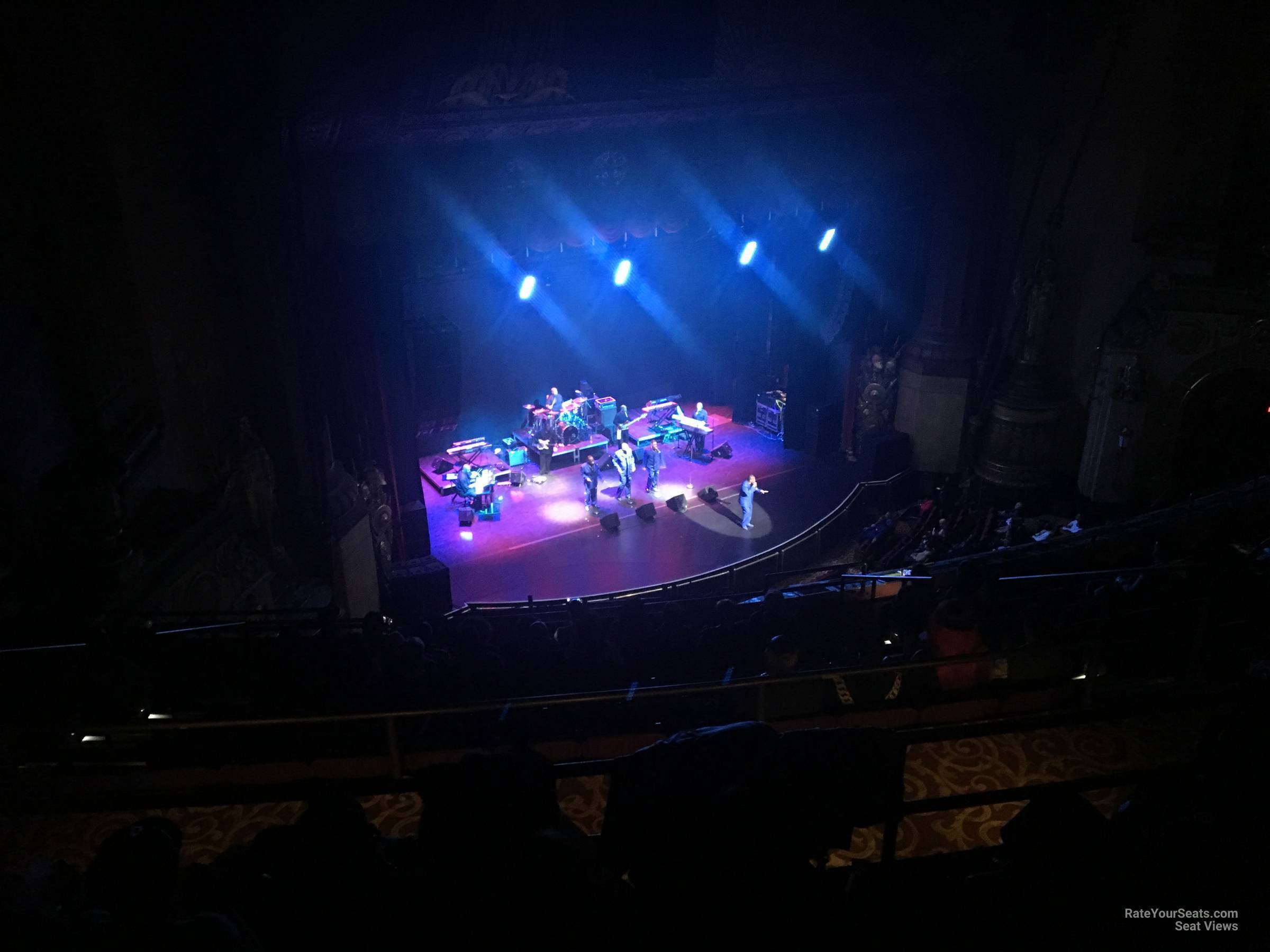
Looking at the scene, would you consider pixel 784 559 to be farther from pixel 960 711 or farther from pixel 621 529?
pixel 960 711

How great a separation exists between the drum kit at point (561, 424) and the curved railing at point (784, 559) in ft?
18.3

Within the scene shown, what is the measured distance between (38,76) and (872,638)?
7095 mm

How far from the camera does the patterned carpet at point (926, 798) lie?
3.62 meters

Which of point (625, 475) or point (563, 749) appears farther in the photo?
point (625, 475)

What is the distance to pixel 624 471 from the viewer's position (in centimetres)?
1495

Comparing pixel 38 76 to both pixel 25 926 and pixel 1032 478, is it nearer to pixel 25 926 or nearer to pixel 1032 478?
pixel 25 926

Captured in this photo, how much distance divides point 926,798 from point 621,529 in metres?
10.3

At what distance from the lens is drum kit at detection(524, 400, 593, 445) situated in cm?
1702

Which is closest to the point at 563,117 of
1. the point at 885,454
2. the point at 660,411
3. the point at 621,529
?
the point at 621,529

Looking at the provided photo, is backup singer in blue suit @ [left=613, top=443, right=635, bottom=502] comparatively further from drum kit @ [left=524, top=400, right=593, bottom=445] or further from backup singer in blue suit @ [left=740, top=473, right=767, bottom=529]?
backup singer in blue suit @ [left=740, top=473, right=767, bottom=529]

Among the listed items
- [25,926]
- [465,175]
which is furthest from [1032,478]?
[25,926]

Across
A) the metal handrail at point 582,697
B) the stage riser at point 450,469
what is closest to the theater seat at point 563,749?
the metal handrail at point 582,697

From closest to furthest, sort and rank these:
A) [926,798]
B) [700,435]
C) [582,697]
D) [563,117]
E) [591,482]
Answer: [582,697] → [926,798] → [563,117] → [591,482] → [700,435]

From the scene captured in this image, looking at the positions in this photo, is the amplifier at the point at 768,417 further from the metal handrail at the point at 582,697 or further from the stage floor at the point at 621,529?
the metal handrail at the point at 582,697
